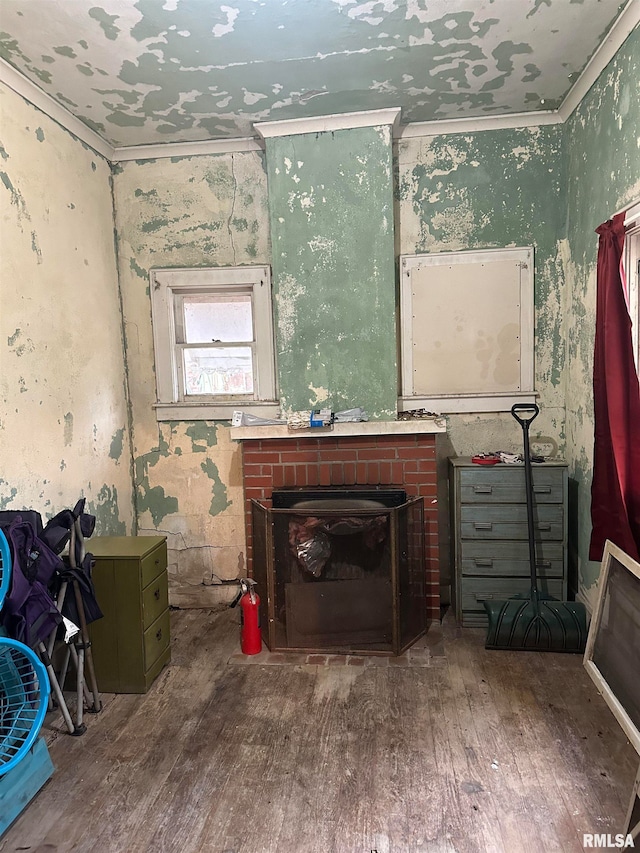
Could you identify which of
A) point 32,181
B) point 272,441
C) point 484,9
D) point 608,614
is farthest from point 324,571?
point 484,9

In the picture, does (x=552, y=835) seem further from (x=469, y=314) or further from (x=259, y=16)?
(x=259, y=16)

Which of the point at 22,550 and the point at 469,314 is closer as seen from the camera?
the point at 22,550

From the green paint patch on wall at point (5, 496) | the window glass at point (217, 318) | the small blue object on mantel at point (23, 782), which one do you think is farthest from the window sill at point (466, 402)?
the small blue object on mantel at point (23, 782)

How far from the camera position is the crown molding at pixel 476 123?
329 centimetres

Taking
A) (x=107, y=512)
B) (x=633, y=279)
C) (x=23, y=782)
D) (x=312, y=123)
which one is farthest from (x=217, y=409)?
(x=633, y=279)

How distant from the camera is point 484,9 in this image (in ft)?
7.51

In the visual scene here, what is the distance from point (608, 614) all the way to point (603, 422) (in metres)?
0.89

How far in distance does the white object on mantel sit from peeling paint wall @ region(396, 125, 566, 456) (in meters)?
0.65

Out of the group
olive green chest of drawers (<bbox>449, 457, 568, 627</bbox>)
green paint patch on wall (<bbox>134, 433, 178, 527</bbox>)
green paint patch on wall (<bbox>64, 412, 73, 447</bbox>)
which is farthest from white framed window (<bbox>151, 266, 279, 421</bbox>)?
olive green chest of drawers (<bbox>449, 457, 568, 627</bbox>)

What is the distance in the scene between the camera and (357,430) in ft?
10.6

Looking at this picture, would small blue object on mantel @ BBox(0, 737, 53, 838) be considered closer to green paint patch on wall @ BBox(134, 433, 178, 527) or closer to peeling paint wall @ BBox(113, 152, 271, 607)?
peeling paint wall @ BBox(113, 152, 271, 607)

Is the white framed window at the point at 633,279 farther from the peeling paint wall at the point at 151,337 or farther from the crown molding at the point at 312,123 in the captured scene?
the peeling paint wall at the point at 151,337

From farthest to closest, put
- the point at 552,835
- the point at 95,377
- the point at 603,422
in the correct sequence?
the point at 95,377
the point at 603,422
the point at 552,835

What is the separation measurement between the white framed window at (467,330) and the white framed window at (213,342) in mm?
954
